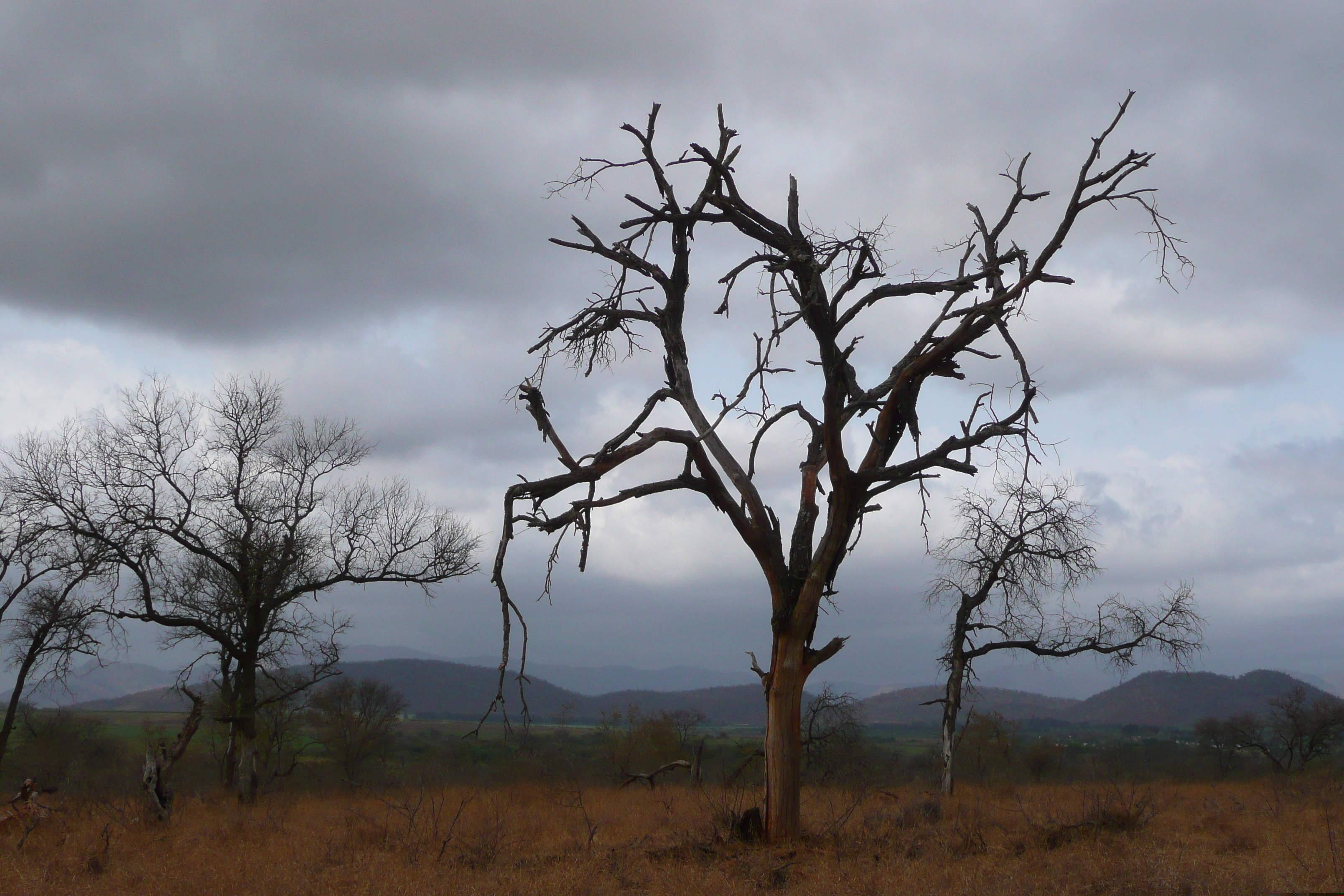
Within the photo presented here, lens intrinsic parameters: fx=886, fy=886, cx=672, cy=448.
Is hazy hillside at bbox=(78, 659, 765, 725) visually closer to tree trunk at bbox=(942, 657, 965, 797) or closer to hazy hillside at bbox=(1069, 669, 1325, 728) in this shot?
hazy hillside at bbox=(1069, 669, 1325, 728)

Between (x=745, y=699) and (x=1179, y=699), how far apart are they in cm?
5132

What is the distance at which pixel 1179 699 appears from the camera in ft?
345

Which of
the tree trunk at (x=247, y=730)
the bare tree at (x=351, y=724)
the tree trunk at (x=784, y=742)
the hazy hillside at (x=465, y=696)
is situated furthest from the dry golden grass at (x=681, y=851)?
the hazy hillside at (x=465, y=696)

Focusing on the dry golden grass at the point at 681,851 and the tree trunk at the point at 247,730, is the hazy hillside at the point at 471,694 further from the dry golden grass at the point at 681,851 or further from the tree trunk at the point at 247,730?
the dry golden grass at the point at 681,851

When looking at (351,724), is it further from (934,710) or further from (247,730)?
(934,710)

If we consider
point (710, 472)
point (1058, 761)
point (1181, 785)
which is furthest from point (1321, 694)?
point (710, 472)

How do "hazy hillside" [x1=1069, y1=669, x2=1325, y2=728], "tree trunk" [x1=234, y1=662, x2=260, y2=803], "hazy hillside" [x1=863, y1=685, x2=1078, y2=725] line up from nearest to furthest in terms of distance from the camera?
"tree trunk" [x1=234, y1=662, x2=260, y2=803], "hazy hillside" [x1=1069, y1=669, x2=1325, y2=728], "hazy hillside" [x1=863, y1=685, x2=1078, y2=725]

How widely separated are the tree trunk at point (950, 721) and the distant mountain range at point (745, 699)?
212ft

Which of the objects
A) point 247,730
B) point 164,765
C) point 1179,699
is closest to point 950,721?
point 164,765

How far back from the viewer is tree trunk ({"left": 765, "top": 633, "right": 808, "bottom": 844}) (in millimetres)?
9766

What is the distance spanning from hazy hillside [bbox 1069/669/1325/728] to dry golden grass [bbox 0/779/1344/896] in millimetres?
60770

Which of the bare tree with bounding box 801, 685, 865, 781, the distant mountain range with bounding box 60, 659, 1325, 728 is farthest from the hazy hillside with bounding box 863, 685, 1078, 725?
the bare tree with bounding box 801, 685, 865, 781

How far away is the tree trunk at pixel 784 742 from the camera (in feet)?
32.0

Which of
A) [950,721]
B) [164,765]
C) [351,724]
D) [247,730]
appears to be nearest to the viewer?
[164,765]
